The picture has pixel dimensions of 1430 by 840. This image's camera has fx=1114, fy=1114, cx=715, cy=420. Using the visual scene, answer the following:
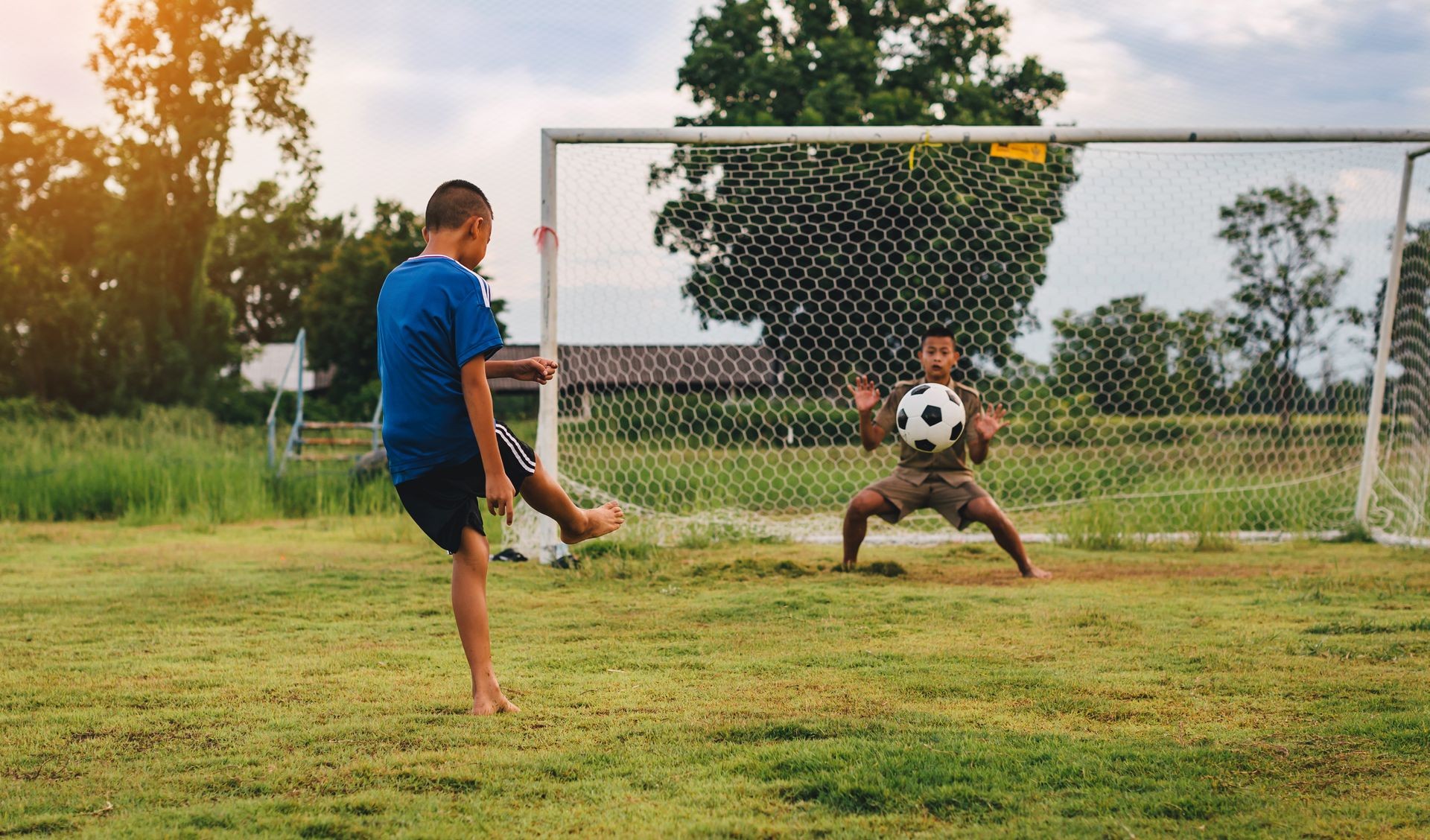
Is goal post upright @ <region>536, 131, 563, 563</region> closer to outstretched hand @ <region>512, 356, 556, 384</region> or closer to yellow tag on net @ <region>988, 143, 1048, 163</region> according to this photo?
yellow tag on net @ <region>988, 143, 1048, 163</region>

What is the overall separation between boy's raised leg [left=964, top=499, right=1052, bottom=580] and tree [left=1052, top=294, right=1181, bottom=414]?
3.13 meters

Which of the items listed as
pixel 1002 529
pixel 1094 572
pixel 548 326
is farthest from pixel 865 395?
pixel 548 326

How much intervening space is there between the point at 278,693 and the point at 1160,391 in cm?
742

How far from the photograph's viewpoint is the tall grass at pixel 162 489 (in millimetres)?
10000

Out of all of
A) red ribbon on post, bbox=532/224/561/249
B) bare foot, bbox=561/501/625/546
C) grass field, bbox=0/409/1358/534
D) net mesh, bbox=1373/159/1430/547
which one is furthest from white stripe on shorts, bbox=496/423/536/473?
net mesh, bbox=1373/159/1430/547

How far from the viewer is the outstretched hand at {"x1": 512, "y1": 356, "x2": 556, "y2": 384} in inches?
134

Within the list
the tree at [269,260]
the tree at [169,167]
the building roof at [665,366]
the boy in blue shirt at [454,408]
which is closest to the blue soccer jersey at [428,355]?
the boy in blue shirt at [454,408]

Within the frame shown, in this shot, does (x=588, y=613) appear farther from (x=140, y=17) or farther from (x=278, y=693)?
(x=140, y=17)

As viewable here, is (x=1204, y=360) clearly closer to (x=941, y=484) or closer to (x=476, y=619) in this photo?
(x=941, y=484)

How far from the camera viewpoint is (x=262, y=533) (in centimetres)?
896

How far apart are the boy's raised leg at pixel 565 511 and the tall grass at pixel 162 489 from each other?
22.2 feet

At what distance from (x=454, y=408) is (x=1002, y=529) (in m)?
3.84

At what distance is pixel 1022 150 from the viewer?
7.63 metres

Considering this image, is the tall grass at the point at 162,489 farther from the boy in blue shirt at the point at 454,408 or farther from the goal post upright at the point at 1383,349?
the goal post upright at the point at 1383,349
